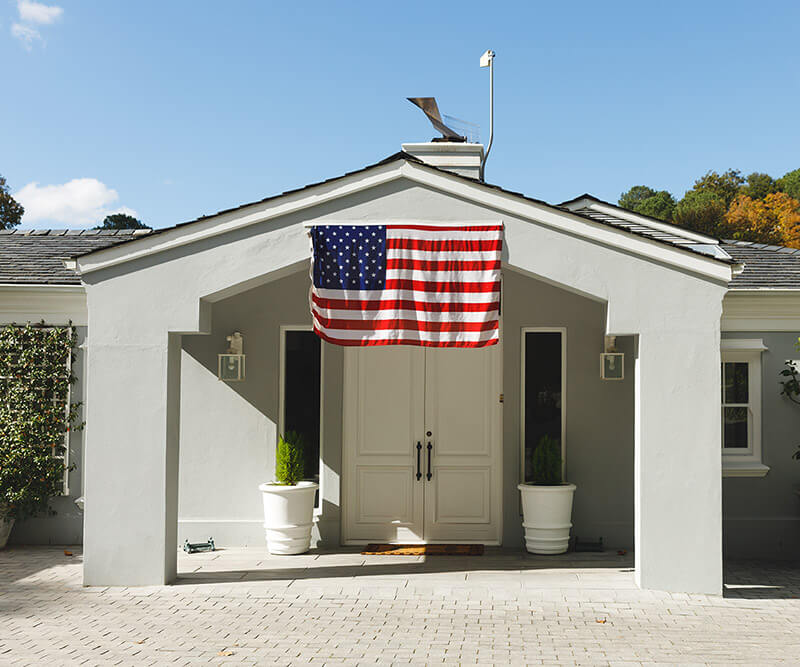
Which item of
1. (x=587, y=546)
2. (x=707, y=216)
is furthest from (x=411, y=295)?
(x=707, y=216)

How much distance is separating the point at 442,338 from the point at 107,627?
402 cm

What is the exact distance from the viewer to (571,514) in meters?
10.3

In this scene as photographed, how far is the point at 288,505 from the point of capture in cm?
978

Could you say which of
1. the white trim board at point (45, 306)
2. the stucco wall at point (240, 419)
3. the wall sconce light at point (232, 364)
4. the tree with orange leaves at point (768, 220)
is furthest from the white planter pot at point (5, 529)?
the tree with orange leaves at point (768, 220)

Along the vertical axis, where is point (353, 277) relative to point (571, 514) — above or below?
above

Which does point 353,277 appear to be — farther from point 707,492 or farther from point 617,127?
point 617,127

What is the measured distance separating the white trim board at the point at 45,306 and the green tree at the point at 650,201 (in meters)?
33.7

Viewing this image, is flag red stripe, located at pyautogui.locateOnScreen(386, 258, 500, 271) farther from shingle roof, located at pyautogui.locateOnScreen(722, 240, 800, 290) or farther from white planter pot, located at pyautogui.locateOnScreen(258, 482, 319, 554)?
shingle roof, located at pyautogui.locateOnScreen(722, 240, 800, 290)

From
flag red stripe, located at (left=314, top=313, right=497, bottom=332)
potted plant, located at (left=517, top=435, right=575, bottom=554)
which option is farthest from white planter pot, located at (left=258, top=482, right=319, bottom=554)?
potted plant, located at (left=517, top=435, right=575, bottom=554)

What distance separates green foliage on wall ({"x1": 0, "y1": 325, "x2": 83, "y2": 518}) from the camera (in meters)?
10.5

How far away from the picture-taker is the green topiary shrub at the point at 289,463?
9859 millimetres

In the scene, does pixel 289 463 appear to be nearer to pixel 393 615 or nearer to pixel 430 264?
pixel 393 615

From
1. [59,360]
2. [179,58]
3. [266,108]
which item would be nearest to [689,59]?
[266,108]

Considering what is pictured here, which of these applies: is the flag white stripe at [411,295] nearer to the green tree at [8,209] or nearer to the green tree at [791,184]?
the green tree at [8,209]
